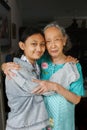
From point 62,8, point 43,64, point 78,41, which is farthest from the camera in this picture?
point 62,8

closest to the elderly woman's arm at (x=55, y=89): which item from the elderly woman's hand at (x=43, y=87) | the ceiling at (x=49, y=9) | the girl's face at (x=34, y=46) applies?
the elderly woman's hand at (x=43, y=87)

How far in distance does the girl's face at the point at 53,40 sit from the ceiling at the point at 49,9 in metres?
3.63

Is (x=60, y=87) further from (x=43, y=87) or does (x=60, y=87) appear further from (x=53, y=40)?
(x=53, y=40)

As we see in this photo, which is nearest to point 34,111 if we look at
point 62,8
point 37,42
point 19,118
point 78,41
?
point 19,118

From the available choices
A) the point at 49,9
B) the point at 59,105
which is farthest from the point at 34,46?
the point at 49,9

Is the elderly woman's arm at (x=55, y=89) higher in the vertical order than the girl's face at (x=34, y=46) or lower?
lower

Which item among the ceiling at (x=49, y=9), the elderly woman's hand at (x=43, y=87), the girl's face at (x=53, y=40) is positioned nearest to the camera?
the elderly woman's hand at (x=43, y=87)

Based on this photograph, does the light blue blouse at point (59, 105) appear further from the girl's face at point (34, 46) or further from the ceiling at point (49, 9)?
the ceiling at point (49, 9)

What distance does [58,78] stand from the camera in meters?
1.32

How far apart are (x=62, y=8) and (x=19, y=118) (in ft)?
14.0

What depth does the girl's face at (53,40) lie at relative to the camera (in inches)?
50.4

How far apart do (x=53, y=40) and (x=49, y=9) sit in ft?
13.4

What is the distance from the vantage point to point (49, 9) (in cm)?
526

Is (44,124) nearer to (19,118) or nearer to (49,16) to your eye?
(19,118)
